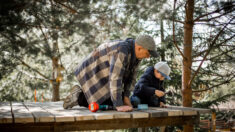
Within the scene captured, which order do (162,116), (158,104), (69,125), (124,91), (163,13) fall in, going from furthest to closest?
(163,13)
(158,104)
(124,91)
(162,116)
(69,125)

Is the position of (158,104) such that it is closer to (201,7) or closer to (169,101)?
(201,7)

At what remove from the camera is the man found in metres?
2.95

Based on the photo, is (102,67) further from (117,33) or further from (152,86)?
(117,33)

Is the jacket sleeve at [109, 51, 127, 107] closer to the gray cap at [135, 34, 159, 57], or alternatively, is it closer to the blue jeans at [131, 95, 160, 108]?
the gray cap at [135, 34, 159, 57]

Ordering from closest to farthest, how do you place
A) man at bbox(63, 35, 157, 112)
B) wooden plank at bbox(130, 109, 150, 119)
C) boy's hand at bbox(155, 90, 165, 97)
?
1. wooden plank at bbox(130, 109, 150, 119)
2. man at bbox(63, 35, 157, 112)
3. boy's hand at bbox(155, 90, 165, 97)

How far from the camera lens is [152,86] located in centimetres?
392

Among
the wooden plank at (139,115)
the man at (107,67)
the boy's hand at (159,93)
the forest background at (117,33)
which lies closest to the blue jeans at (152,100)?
the boy's hand at (159,93)

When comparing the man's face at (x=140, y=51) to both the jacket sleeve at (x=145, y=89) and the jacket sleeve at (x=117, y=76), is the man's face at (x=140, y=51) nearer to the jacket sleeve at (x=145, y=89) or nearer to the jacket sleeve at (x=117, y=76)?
the jacket sleeve at (x=117, y=76)

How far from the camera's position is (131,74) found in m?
3.36

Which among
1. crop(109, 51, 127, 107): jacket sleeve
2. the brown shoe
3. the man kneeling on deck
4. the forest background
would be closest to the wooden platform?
crop(109, 51, 127, 107): jacket sleeve

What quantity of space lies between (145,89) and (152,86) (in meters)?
0.23

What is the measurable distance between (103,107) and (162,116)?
75cm

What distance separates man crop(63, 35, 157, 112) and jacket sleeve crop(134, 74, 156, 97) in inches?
18.8

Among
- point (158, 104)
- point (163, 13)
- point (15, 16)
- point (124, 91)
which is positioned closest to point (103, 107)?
point (124, 91)
